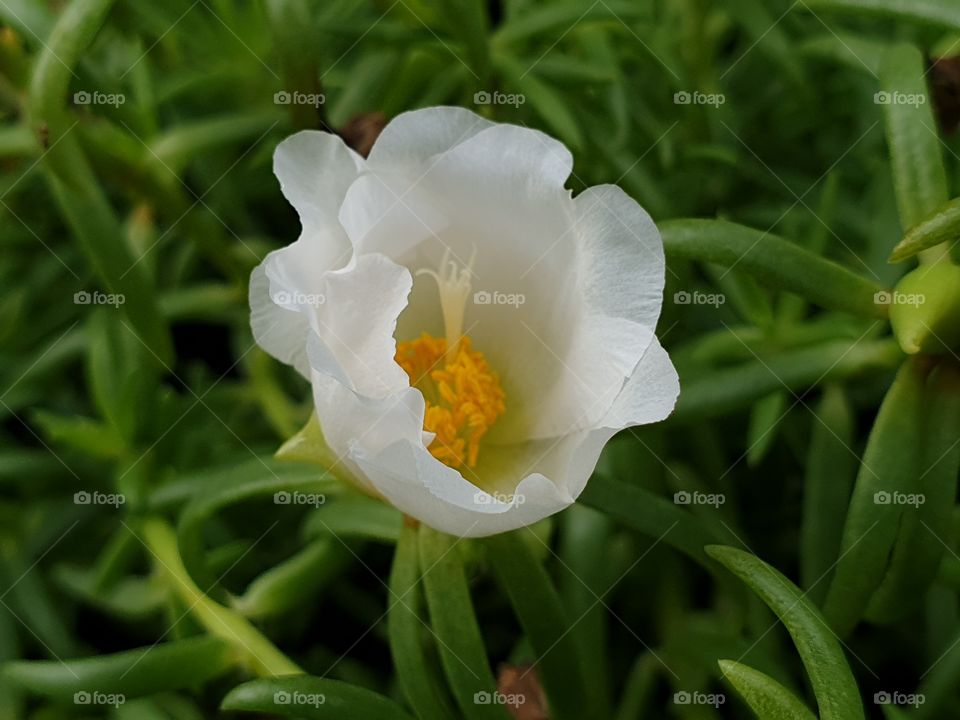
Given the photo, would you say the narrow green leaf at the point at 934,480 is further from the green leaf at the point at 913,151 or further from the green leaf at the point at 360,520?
the green leaf at the point at 360,520

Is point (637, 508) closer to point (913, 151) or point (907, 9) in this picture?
point (913, 151)

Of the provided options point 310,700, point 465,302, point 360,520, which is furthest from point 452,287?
point 310,700

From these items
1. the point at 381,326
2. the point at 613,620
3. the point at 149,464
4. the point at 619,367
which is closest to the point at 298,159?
the point at 381,326

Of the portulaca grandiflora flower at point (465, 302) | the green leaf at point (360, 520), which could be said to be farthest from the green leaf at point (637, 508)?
the green leaf at point (360, 520)

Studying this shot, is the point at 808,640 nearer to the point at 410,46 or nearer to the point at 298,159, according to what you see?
the point at 298,159

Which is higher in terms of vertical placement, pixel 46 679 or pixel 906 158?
pixel 906 158

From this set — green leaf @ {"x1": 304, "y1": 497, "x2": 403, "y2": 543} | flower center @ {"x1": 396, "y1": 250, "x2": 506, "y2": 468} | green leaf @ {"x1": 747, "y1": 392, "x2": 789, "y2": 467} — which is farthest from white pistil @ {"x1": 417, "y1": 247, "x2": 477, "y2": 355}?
green leaf @ {"x1": 747, "y1": 392, "x2": 789, "y2": 467}

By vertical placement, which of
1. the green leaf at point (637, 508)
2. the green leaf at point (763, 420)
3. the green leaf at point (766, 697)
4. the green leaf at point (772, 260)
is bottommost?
the green leaf at point (766, 697)
